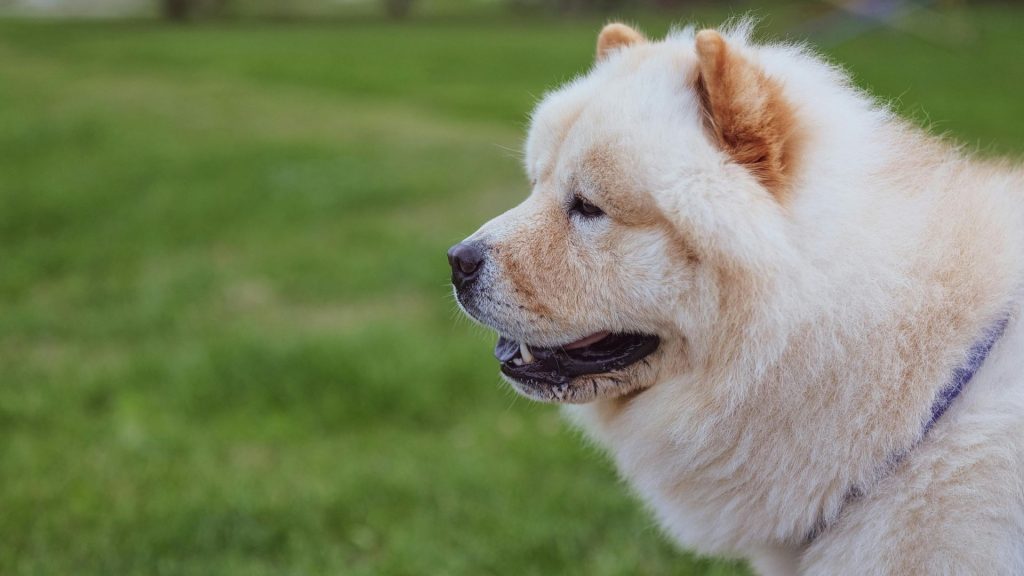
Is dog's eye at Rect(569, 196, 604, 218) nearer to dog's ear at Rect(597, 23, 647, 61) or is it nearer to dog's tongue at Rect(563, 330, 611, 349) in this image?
dog's tongue at Rect(563, 330, 611, 349)

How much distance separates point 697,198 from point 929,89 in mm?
14661

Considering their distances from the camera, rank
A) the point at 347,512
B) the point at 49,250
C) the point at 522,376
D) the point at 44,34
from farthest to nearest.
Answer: the point at 44,34 → the point at 49,250 → the point at 347,512 → the point at 522,376

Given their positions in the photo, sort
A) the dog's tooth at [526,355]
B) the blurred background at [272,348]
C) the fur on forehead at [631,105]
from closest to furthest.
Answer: the fur on forehead at [631,105] < the dog's tooth at [526,355] < the blurred background at [272,348]

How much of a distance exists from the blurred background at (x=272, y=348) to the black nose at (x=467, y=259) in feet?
4.09

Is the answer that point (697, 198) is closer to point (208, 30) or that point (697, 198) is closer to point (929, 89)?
point (929, 89)

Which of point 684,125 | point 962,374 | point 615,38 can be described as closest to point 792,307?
point 962,374

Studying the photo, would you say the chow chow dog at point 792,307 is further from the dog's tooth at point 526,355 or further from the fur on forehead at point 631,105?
the dog's tooth at point 526,355

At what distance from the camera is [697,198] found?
84.1 inches

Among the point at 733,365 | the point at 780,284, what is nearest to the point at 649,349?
the point at 733,365

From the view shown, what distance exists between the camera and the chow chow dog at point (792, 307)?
2.04m

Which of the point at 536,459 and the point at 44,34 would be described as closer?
the point at 536,459

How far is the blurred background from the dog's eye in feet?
3.04

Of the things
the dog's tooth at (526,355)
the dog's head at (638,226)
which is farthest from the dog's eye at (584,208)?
the dog's tooth at (526,355)

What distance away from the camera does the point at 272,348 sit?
16.8ft
